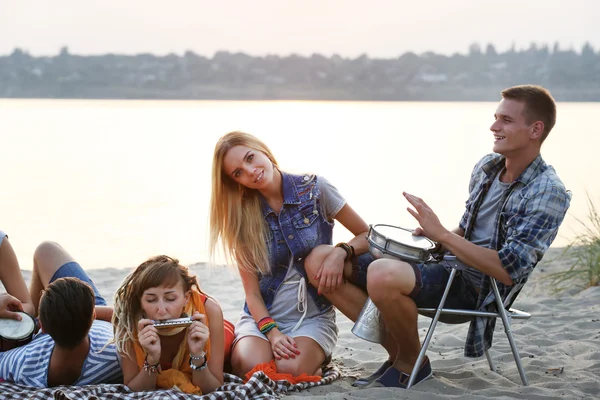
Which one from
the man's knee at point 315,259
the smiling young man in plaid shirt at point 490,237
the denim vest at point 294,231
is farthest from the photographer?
the denim vest at point 294,231

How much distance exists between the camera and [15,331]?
3.40 m

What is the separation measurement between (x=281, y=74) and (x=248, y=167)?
36.9m

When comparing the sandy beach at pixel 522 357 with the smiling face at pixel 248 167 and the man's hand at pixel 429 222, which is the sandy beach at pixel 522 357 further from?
the smiling face at pixel 248 167

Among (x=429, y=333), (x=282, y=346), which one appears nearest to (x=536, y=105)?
(x=429, y=333)

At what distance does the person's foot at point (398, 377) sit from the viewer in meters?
3.36

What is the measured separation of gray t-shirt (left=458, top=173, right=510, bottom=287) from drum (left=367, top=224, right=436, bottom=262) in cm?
23

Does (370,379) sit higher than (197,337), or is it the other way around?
(197,337)

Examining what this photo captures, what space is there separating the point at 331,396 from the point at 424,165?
14.6m

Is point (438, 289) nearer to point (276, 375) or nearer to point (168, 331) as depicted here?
point (276, 375)

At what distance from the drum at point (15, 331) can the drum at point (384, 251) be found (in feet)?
4.89

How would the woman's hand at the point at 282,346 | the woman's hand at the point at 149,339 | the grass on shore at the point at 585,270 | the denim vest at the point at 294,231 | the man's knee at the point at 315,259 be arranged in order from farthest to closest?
the grass on shore at the point at 585,270, the denim vest at the point at 294,231, the man's knee at the point at 315,259, the woman's hand at the point at 282,346, the woman's hand at the point at 149,339

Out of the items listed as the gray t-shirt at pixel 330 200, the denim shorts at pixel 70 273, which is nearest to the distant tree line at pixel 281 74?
the gray t-shirt at pixel 330 200

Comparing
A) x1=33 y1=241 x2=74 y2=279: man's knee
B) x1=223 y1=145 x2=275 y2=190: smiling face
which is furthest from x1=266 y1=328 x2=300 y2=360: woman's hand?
x1=33 y1=241 x2=74 y2=279: man's knee

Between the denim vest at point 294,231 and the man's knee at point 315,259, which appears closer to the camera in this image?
the man's knee at point 315,259
